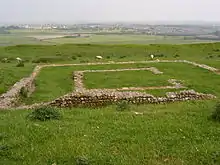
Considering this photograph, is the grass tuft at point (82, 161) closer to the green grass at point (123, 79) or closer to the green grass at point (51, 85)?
the green grass at point (51, 85)

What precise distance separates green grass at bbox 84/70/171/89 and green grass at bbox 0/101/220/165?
838cm

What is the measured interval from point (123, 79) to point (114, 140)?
41.1ft

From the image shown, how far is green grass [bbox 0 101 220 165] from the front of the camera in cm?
795

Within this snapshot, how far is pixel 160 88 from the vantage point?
18.5 meters

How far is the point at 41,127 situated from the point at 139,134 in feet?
8.84

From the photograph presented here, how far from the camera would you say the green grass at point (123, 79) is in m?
19.8

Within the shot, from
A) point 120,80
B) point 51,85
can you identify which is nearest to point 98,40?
point 120,80

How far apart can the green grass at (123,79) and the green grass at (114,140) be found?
8.38 metres

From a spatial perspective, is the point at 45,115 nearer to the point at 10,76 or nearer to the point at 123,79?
the point at 123,79

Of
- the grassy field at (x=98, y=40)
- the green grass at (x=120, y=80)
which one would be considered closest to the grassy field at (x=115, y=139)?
the green grass at (x=120, y=80)

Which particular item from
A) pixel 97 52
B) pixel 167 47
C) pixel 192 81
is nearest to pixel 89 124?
pixel 192 81

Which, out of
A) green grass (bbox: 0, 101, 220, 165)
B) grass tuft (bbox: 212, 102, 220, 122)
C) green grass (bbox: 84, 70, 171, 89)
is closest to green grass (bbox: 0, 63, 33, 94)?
green grass (bbox: 84, 70, 171, 89)

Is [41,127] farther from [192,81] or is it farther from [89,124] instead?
[192,81]

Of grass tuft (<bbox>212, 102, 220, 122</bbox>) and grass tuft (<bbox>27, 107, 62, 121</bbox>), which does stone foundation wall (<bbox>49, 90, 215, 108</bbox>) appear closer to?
grass tuft (<bbox>27, 107, 62, 121</bbox>)
